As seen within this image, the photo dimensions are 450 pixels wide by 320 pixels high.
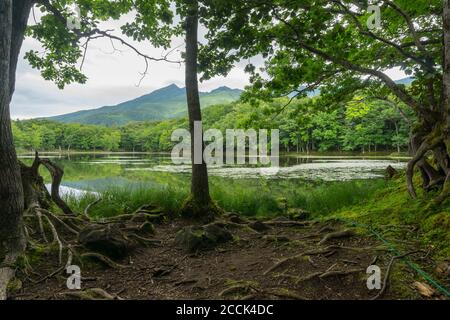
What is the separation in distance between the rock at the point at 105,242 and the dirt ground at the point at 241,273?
0.19m

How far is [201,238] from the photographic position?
4531mm

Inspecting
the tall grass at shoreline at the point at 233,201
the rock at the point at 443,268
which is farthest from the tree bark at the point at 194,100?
the rock at the point at 443,268

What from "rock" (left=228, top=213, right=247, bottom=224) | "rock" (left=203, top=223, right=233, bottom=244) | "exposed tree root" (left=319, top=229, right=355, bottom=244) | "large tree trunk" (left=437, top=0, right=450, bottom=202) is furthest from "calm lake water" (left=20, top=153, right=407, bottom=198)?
"large tree trunk" (left=437, top=0, right=450, bottom=202)

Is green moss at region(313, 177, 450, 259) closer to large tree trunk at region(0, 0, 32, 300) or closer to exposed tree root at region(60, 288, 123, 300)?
exposed tree root at region(60, 288, 123, 300)

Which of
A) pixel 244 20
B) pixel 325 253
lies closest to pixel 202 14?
pixel 244 20

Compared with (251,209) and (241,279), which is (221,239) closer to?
(241,279)

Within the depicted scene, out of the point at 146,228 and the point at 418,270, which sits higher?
the point at 418,270

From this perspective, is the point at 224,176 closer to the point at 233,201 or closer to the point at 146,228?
the point at 233,201

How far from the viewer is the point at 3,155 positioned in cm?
330

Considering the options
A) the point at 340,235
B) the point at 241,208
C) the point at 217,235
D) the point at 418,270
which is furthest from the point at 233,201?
the point at 418,270

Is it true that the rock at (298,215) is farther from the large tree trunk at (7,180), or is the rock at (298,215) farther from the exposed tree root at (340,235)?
the large tree trunk at (7,180)

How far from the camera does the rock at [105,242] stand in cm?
411

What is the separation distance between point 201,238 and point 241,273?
1187 millimetres

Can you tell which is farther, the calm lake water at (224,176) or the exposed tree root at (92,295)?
the calm lake water at (224,176)
